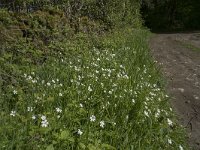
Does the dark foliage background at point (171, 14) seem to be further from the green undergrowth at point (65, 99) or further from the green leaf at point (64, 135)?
the green leaf at point (64, 135)

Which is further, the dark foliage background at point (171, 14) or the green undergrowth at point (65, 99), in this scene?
the dark foliage background at point (171, 14)

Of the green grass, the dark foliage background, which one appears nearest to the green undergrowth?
the green grass

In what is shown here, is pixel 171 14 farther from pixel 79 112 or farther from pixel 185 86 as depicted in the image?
pixel 79 112

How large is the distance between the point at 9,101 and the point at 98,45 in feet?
17.1

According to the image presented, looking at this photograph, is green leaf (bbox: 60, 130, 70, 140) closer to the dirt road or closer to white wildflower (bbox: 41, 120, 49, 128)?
white wildflower (bbox: 41, 120, 49, 128)

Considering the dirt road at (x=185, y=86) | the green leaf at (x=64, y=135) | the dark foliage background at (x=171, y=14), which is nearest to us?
the green leaf at (x=64, y=135)

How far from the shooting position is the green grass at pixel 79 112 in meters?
3.63

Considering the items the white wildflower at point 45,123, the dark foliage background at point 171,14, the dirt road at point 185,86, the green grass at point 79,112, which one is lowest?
the dark foliage background at point 171,14

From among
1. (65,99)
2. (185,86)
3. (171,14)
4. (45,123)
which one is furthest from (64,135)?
(171,14)

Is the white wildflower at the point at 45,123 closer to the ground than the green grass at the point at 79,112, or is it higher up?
higher up

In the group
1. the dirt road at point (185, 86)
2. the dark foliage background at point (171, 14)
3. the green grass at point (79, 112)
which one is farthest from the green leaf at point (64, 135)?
the dark foliage background at point (171, 14)

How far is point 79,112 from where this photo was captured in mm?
4371

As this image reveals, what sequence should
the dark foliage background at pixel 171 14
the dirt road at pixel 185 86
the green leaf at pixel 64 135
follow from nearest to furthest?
the green leaf at pixel 64 135, the dirt road at pixel 185 86, the dark foliage background at pixel 171 14

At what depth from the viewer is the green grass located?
3.63m
